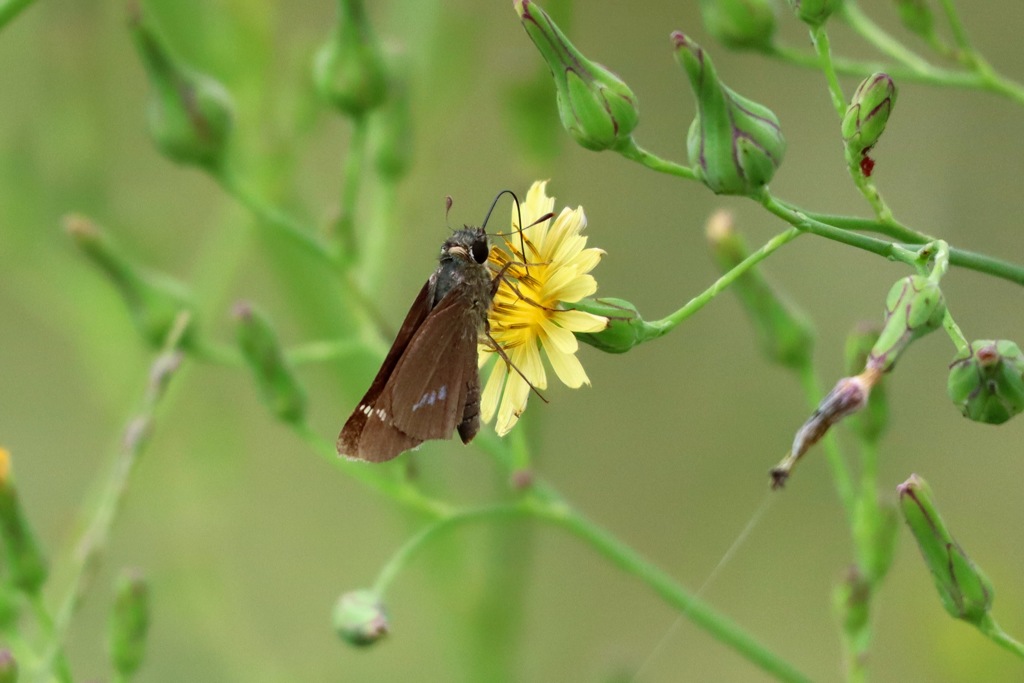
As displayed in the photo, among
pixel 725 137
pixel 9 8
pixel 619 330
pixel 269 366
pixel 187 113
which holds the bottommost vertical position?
pixel 269 366

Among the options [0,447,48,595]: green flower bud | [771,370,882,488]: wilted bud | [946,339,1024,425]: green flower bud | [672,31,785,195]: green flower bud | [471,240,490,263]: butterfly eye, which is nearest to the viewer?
[771,370,882,488]: wilted bud

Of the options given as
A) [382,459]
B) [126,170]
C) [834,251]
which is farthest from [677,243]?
[382,459]

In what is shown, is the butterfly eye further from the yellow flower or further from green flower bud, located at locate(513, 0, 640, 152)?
green flower bud, located at locate(513, 0, 640, 152)

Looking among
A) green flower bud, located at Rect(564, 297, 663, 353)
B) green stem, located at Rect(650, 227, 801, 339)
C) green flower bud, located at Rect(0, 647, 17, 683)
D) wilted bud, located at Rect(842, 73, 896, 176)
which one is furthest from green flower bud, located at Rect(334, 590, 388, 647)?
wilted bud, located at Rect(842, 73, 896, 176)

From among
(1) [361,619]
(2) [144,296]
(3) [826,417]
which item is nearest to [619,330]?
(3) [826,417]

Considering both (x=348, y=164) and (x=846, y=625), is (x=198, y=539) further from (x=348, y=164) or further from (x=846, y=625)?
(x=846, y=625)

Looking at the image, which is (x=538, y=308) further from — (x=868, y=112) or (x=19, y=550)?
(x=19, y=550)
